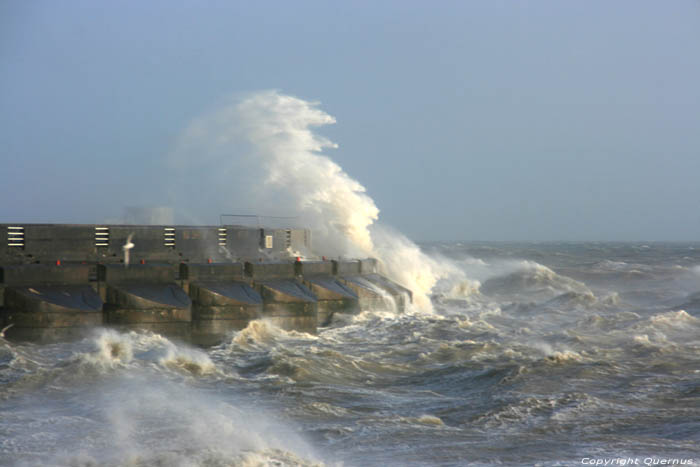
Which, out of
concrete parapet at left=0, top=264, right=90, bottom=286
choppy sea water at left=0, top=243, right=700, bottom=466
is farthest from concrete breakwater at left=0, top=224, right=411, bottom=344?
choppy sea water at left=0, top=243, right=700, bottom=466

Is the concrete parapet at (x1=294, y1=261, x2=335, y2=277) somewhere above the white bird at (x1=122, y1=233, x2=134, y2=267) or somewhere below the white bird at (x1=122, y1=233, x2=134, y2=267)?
below

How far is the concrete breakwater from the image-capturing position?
1452 centimetres

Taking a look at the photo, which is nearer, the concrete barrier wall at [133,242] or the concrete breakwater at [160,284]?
the concrete breakwater at [160,284]

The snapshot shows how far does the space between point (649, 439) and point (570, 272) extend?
1669 inches

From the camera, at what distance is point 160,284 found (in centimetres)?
1636

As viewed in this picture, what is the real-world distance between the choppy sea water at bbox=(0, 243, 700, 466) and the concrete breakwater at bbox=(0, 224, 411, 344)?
0.54 metres

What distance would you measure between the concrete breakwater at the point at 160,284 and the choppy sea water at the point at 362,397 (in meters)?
0.54

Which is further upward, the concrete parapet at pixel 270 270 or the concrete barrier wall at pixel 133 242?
the concrete barrier wall at pixel 133 242

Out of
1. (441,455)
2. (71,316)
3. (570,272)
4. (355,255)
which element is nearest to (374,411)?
(441,455)

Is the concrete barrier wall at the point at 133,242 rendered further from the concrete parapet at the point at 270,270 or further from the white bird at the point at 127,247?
the concrete parapet at the point at 270,270

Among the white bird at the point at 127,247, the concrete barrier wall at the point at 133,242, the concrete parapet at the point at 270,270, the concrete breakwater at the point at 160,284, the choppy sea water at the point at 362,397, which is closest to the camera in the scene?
the choppy sea water at the point at 362,397

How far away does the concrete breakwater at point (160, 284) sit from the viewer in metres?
14.5

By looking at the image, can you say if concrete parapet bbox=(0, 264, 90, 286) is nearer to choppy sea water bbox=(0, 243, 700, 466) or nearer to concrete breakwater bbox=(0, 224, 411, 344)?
concrete breakwater bbox=(0, 224, 411, 344)

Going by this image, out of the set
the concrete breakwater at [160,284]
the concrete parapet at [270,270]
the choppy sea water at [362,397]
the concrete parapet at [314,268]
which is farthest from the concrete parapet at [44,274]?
the concrete parapet at [314,268]
